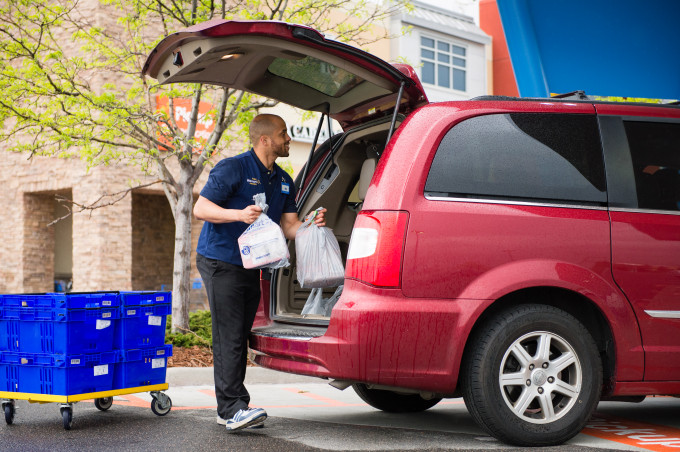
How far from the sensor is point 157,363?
6137mm

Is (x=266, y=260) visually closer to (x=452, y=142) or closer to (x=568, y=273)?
(x=452, y=142)

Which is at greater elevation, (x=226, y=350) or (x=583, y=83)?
(x=583, y=83)

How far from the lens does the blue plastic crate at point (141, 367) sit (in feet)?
19.3

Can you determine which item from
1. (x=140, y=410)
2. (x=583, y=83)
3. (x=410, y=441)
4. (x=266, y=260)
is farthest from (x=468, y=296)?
(x=583, y=83)

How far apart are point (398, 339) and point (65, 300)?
87.9 inches

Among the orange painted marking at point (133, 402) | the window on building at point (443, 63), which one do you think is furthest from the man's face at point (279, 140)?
the window on building at point (443, 63)

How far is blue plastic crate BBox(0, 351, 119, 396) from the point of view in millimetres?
5512

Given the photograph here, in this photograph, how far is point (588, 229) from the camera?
4848 millimetres

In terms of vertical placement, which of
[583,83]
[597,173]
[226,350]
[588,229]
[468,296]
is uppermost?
[583,83]

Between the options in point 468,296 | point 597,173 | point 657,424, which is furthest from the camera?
point 657,424

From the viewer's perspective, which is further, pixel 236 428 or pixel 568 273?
pixel 236 428

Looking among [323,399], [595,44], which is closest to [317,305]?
[323,399]

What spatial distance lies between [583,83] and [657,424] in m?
6.22

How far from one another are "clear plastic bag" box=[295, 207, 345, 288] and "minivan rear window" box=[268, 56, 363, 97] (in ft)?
2.99
